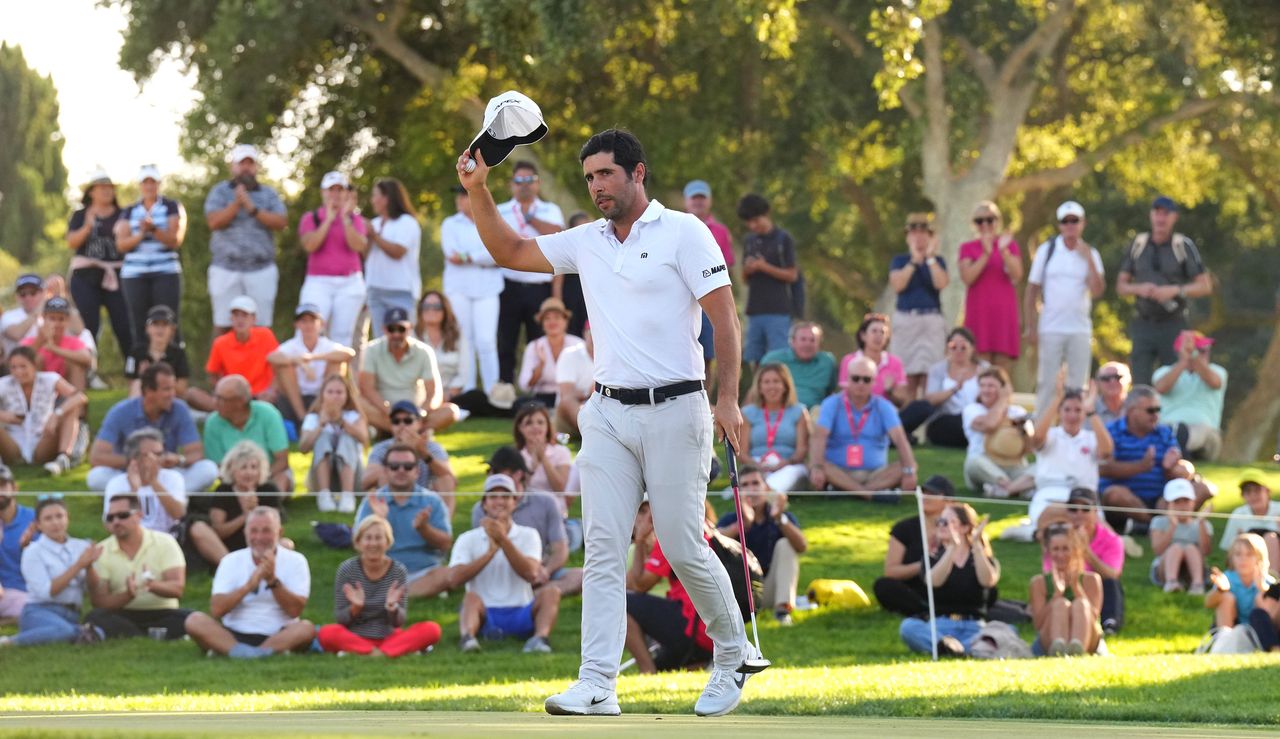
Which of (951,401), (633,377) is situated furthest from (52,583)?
(951,401)

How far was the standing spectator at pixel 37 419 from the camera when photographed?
1695cm

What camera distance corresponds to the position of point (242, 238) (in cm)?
1819

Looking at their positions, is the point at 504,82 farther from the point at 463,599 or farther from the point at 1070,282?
the point at 463,599

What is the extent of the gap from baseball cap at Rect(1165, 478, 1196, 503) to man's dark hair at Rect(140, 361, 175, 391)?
25.9 feet

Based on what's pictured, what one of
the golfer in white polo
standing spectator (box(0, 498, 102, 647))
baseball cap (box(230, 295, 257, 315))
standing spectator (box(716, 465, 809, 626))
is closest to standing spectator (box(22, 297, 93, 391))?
baseball cap (box(230, 295, 257, 315))

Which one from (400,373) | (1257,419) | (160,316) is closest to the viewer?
(400,373)

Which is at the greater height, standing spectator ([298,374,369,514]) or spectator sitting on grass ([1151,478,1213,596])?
standing spectator ([298,374,369,514])

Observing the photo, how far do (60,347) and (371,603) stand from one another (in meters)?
6.14

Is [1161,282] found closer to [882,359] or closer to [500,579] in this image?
[882,359]

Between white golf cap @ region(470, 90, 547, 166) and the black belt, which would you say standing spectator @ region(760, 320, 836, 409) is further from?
white golf cap @ region(470, 90, 547, 166)

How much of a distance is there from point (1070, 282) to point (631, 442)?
11524mm

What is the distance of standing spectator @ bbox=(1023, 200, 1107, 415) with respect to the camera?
59.3 ft

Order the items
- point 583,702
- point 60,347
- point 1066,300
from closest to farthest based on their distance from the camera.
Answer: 1. point 583,702
2. point 60,347
3. point 1066,300

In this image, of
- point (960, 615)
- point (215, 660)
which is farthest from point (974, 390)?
point (215, 660)
